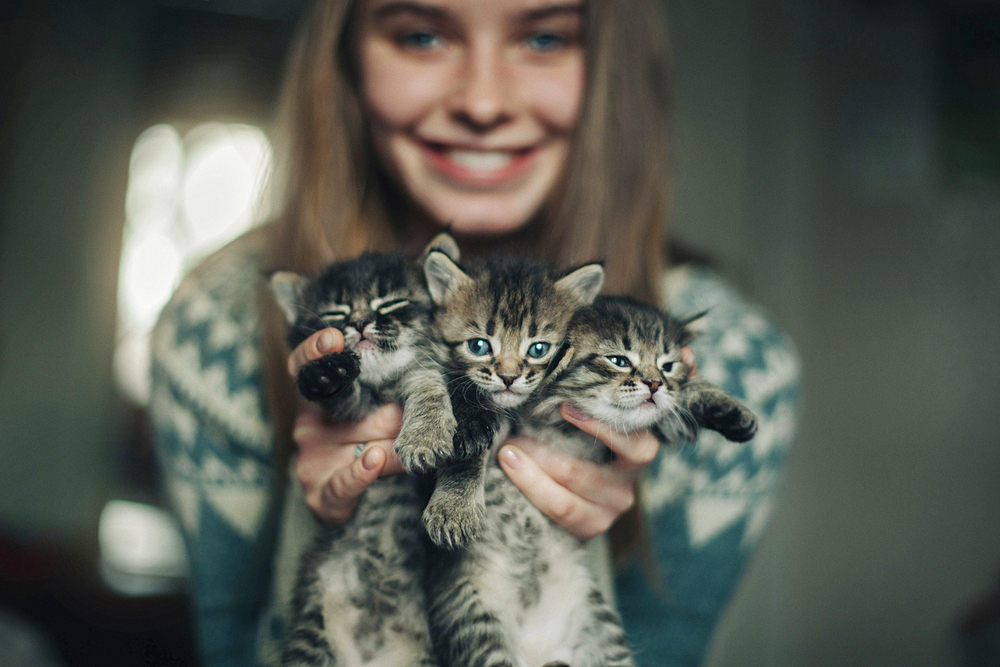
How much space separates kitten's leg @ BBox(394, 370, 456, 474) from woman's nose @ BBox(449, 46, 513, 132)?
1.77ft

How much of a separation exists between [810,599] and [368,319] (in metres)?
3.00

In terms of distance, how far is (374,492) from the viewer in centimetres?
82

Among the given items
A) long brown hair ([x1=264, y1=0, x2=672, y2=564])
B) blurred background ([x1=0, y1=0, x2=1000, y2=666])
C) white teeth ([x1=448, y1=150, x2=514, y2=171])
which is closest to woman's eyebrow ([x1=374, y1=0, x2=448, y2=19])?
long brown hair ([x1=264, y1=0, x2=672, y2=564])

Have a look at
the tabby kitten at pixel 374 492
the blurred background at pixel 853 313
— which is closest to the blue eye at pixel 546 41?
the tabby kitten at pixel 374 492

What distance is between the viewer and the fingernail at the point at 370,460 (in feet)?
2.37

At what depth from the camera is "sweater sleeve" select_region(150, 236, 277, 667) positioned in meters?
1.36

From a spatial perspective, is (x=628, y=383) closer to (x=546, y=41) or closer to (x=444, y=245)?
(x=444, y=245)

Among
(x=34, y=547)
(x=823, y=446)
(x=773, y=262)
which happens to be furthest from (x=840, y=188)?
(x=34, y=547)

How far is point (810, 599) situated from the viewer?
2.90 meters

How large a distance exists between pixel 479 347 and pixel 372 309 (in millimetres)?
144

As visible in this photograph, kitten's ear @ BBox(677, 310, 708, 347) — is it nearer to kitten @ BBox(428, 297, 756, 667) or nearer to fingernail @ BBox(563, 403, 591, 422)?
kitten @ BBox(428, 297, 756, 667)

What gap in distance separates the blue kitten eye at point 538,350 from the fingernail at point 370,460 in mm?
221

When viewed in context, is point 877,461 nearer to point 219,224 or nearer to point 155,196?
point 219,224

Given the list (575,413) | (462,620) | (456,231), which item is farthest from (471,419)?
(456,231)
